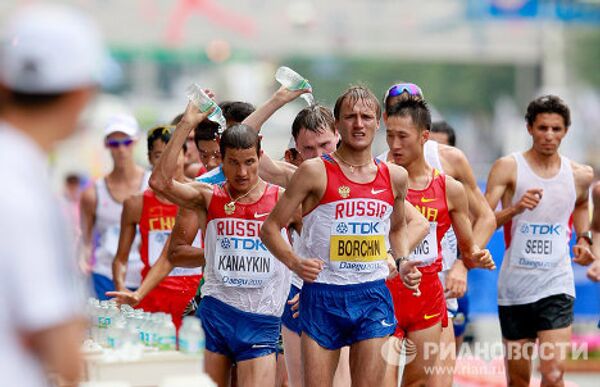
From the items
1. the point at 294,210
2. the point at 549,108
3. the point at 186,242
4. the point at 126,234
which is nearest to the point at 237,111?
the point at 186,242

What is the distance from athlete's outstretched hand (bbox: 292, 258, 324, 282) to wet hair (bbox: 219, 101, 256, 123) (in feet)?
6.98

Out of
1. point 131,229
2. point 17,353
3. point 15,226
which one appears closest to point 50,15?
point 15,226

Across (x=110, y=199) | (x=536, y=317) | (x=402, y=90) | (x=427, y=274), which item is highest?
(x=402, y=90)

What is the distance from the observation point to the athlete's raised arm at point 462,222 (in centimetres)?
858

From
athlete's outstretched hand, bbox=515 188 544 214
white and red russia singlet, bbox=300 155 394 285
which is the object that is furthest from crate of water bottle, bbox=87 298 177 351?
athlete's outstretched hand, bbox=515 188 544 214

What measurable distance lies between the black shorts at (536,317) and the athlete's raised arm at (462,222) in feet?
4.32

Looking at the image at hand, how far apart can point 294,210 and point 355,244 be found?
40 centimetres

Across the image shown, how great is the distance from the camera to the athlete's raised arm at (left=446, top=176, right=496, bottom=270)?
8.58 metres

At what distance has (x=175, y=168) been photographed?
770 cm

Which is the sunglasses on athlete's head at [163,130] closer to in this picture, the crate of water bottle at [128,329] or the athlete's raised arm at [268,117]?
the athlete's raised arm at [268,117]

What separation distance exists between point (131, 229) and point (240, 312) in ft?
8.15

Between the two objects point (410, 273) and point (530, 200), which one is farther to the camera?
point (530, 200)

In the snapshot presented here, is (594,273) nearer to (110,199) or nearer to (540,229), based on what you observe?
(540,229)

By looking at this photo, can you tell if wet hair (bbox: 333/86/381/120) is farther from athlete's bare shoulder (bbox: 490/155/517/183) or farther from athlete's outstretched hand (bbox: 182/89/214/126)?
athlete's bare shoulder (bbox: 490/155/517/183)
